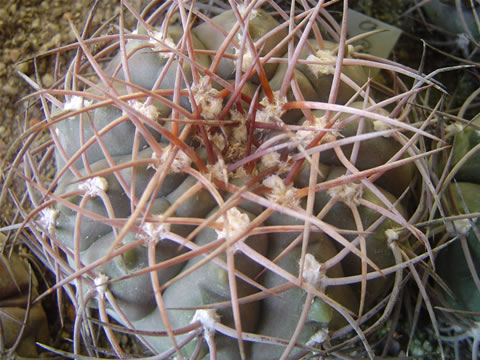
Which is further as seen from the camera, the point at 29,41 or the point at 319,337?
the point at 29,41

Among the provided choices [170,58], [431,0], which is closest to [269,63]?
[170,58]

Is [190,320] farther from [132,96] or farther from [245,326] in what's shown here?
[132,96]

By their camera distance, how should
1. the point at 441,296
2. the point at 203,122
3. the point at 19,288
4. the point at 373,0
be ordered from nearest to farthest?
the point at 203,122 → the point at 441,296 → the point at 19,288 → the point at 373,0

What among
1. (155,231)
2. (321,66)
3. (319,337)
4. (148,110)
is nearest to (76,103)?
(148,110)

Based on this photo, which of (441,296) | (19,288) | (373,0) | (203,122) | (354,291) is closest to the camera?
(203,122)

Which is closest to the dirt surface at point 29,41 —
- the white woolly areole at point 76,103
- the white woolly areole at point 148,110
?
the white woolly areole at point 76,103

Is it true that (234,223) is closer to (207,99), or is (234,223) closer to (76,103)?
(207,99)
